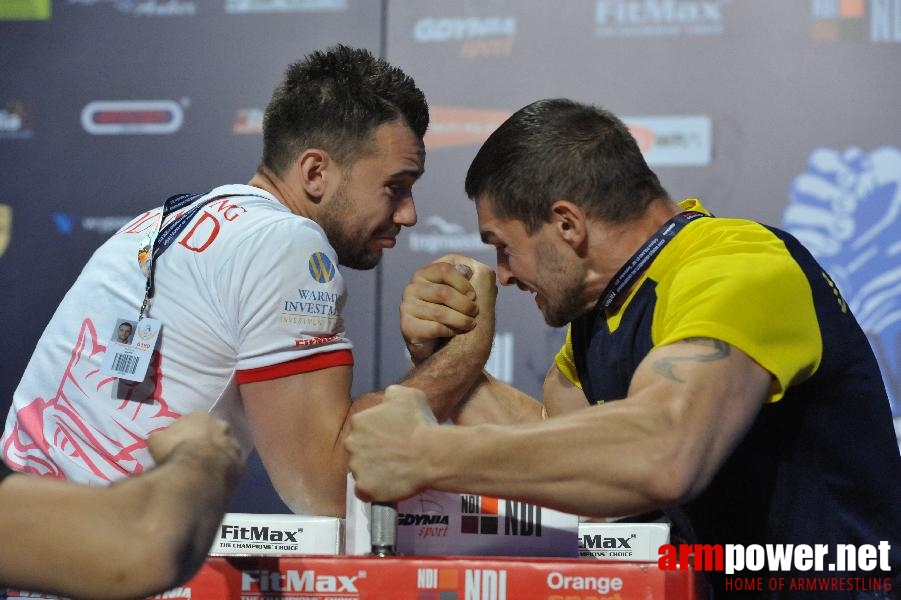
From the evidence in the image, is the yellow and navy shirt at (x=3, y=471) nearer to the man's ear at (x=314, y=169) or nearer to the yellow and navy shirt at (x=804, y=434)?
A: the yellow and navy shirt at (x=804, y=434)

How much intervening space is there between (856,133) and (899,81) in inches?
8.1

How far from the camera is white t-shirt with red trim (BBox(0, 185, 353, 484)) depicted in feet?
5.66

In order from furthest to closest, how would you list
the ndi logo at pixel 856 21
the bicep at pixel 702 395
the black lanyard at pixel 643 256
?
the ndi logo at pixel 856 21, the black lanyard at pixel 643 256, the bicep at pixel 702 395

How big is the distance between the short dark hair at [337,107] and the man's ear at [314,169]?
1 centimetres

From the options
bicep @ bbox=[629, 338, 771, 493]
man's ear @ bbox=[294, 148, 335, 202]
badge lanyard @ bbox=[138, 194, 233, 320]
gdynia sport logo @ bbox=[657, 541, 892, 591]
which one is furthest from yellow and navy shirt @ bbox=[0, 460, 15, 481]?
man's ear @ bbox=[294, 148, 335, 202]

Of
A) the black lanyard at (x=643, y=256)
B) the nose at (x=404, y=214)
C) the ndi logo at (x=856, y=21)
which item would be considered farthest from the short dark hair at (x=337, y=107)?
the ndi logo at (x=856, y=21)

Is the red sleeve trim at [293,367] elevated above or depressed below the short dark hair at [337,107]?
below

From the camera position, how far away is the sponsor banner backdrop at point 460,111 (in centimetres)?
335

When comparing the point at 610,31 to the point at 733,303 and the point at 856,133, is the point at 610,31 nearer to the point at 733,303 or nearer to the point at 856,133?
the point at 856,133

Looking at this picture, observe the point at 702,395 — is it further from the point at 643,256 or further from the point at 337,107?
the point at 337,107

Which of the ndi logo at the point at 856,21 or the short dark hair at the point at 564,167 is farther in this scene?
the ndi logo at the point at 856,21

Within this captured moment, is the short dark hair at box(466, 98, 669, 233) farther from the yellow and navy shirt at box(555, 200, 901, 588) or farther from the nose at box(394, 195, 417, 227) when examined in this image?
the nose at box(394, 195, 417, 227)

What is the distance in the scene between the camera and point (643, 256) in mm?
1694

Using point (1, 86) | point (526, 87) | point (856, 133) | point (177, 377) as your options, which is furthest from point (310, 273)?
point (1, 86)
